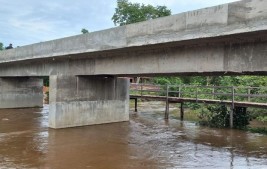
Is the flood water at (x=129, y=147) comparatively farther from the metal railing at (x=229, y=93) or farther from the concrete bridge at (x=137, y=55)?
the metal railing at (x=229, y=93)

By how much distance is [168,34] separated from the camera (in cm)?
1069

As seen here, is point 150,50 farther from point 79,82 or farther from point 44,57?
point 44,57

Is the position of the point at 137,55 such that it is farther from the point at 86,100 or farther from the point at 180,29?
the point at 86,100

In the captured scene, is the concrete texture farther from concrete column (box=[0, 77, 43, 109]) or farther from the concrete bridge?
concrete column (box=[0, 77, 43, 109])

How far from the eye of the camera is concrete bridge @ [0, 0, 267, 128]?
29.6 ft

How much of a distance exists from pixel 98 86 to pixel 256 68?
10888 mm

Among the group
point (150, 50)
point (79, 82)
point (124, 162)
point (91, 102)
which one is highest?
point (150, 50)

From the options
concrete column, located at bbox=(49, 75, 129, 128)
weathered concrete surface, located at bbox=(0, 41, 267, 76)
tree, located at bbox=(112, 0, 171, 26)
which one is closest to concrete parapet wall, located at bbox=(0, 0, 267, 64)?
weathered concrete surface, located at bbox=(0, 41, 267, 76)

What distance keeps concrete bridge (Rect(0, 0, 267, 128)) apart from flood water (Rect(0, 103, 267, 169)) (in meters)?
1.54

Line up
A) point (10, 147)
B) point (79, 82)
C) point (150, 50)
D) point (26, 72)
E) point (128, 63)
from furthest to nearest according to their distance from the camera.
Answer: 1. point (26, 72)
2. point (79, 82)
3. point (128, 63)
4. point (150, 50)
5. point (10, 147)

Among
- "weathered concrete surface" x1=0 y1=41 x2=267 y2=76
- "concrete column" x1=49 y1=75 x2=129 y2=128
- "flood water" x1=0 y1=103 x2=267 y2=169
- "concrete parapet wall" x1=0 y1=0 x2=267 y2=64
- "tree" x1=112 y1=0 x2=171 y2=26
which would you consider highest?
"tree" x1=112 y1=0 x2=171 y2=26

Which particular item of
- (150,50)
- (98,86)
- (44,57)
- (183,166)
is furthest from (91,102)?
(183,166)

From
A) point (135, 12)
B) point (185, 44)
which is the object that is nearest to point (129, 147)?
point (185, 44)

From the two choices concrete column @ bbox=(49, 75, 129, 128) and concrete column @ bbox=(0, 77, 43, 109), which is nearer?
concrete column @ bbox=(49, 75, 129, 128)
